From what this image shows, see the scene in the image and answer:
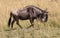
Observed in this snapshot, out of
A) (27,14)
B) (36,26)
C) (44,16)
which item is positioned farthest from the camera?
(44,16)

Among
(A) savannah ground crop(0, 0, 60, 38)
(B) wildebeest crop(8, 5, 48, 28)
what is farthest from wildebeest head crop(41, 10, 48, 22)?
(A) savannah ground crop(0, 0, 60, 38)

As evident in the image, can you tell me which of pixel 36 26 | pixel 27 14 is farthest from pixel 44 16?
pixel 27 14

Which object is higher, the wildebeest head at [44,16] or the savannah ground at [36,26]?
the wildebeest head at [44,16]

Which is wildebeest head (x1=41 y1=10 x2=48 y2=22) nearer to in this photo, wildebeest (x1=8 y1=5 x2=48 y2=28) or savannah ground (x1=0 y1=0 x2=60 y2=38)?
wildebeest (x1=8 y1=5 x2=48 y2=28)

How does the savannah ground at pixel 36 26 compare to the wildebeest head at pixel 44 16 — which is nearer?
the savannah ground at pixel 36 26

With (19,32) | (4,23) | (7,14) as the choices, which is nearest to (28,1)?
(7,14)

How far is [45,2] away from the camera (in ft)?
55.2

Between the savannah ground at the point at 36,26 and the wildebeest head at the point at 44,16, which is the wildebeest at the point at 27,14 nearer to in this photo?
the wildebeest head at the point at 44,16

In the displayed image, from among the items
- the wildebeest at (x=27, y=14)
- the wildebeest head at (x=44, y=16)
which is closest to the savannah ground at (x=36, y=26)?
the wildebeest head at (x=44, y=16)

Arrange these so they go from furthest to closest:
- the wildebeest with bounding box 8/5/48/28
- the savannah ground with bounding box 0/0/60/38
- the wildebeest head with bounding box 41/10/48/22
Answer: the wildebeest head with bounding box 41/10/48/22 → the wildebeest with bounding box 8/5/48/28 → the savannah ground with bounding box 0/0/60/38

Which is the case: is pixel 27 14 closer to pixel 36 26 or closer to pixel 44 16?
pixel 36 26

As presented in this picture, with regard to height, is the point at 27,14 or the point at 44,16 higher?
the point at 27,14

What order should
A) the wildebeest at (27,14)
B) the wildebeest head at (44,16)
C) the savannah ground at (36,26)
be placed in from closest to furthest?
the savannah ground at (36,26)
the wildebeest at (27,14)
the wildebeest head at (44,16)

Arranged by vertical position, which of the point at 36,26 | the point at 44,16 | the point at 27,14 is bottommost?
the point at 36,26
